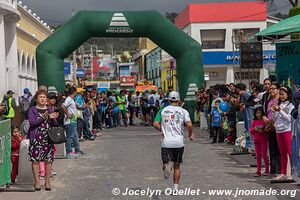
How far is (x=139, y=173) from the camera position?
11.0 meters

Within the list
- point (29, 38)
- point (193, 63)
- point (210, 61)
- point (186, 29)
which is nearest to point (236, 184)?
point (193, 63)

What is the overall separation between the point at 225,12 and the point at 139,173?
39357 millimetres

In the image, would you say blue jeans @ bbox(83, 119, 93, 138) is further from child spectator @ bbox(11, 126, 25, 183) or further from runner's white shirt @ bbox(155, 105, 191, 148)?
runner's white shirt @ bbox(155, 105, 191, 148)

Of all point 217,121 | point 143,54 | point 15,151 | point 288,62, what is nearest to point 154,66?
point 143,54

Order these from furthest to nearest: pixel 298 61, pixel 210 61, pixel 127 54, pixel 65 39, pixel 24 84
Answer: pixel 127 54 < pixel 210 61 < pixel 24 84 < pixel 65 39 < pixel 298 61

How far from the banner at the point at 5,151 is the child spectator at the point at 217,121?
7834mm

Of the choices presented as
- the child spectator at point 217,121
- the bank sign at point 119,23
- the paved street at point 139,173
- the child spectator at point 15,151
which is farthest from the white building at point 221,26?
the child spectator at point 15,151

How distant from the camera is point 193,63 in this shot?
22.6 metres

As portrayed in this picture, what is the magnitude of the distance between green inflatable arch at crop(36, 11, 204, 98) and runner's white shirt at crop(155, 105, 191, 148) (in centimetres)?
1377

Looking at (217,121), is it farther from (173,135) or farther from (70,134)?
(173,135)

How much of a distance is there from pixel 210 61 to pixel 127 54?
109 m

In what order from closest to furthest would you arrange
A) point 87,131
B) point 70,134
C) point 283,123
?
1. point 283,123
2. point 70,134
3. point 87,131

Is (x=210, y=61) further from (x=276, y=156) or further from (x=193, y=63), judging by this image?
(x=276, y=156)

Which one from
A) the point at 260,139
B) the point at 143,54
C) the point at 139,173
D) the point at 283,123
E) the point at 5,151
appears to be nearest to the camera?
the point at 5,151
